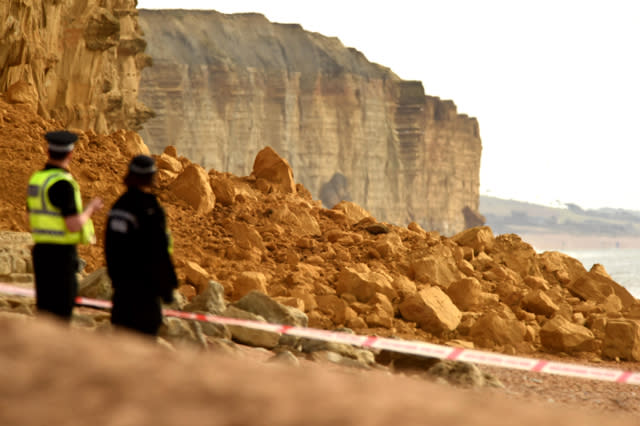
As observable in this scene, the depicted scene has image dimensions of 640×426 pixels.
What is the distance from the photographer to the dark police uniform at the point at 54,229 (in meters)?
5.12

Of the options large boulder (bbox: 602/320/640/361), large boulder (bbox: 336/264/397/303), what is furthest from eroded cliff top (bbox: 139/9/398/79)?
large boulder (bbox: 602/320/640/361)

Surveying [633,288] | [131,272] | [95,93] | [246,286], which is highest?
[95,93]

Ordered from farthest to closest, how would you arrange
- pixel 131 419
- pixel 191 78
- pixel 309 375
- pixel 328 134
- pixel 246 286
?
pixel 328 134, pixel 191 78, pixel 246 286, pixel 309 375, pixel 131 419

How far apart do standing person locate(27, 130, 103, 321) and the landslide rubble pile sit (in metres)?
3.71

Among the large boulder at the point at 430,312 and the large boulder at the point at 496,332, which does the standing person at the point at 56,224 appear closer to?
the large boulder at the point at 430,312

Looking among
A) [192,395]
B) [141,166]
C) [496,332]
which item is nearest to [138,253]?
[141,166]

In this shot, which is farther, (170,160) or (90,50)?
(90,50)

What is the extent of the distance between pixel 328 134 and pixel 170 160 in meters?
52.0

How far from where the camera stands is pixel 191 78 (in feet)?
200

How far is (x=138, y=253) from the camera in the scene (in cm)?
495

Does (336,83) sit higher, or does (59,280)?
(336,83)

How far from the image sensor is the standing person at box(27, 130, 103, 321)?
511 cm

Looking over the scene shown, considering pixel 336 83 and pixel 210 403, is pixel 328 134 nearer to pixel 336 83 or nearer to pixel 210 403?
pixel 336 83

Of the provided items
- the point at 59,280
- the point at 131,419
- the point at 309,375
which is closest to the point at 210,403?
the point at 131,419
